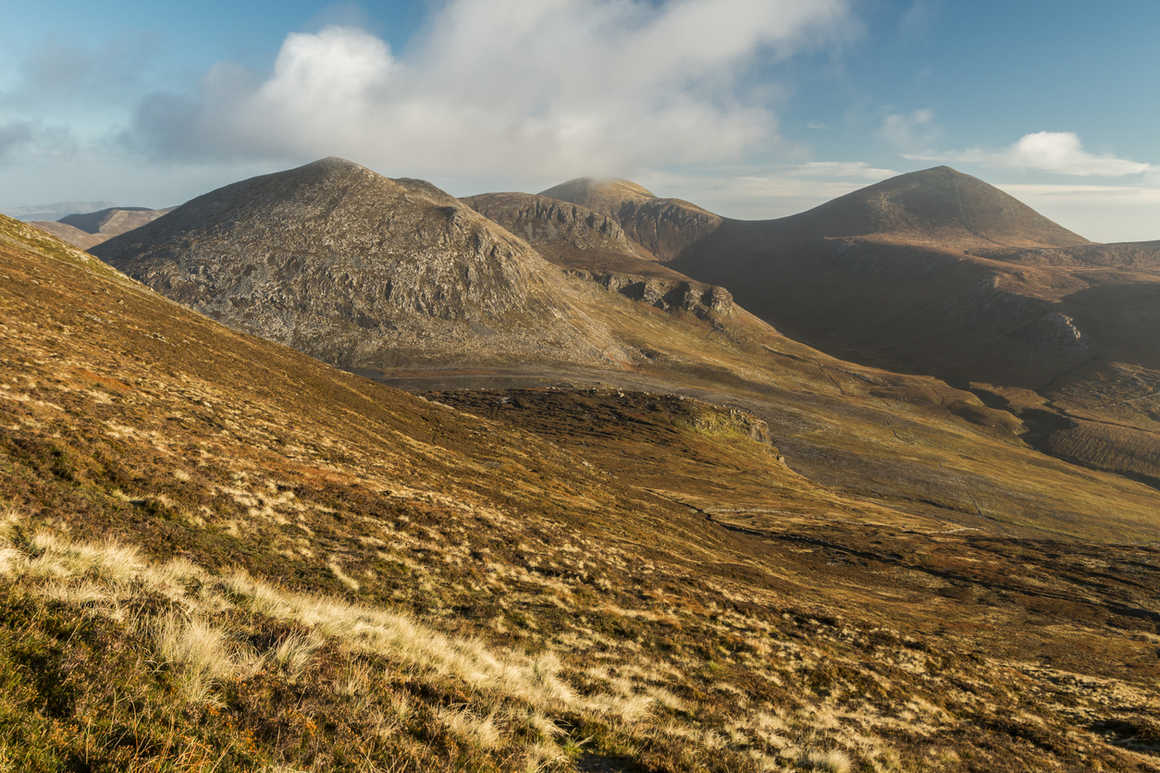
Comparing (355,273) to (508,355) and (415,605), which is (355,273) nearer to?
(508,355)

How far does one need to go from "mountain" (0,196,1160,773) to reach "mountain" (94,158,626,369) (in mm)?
95260

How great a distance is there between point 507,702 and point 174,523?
38.7 feet

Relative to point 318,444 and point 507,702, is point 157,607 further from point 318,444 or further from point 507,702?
point 318,444

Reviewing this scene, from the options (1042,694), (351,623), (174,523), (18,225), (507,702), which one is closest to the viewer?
(507,702)

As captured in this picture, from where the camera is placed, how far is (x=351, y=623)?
35.6 ft

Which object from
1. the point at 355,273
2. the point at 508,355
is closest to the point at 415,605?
the point at 508,355

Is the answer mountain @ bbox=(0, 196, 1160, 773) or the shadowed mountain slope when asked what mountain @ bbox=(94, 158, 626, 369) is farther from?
mountain @ bbox=(0, 196, 1160, 773)

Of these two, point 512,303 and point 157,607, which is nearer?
point 157,607

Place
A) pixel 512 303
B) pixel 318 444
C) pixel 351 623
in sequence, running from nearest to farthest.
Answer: pixel 351 623 → pixel 318 444 → pixel 512 303

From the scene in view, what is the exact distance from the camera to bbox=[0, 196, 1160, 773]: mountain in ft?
21.8

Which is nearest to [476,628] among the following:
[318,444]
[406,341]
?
[318,444]

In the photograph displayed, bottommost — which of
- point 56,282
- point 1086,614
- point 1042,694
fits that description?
point 1086,614

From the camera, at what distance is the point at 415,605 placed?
15750 mm

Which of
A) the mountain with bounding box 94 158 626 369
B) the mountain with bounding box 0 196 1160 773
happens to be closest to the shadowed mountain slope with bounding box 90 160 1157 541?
the mountain with bounding box 94 158 626 369
